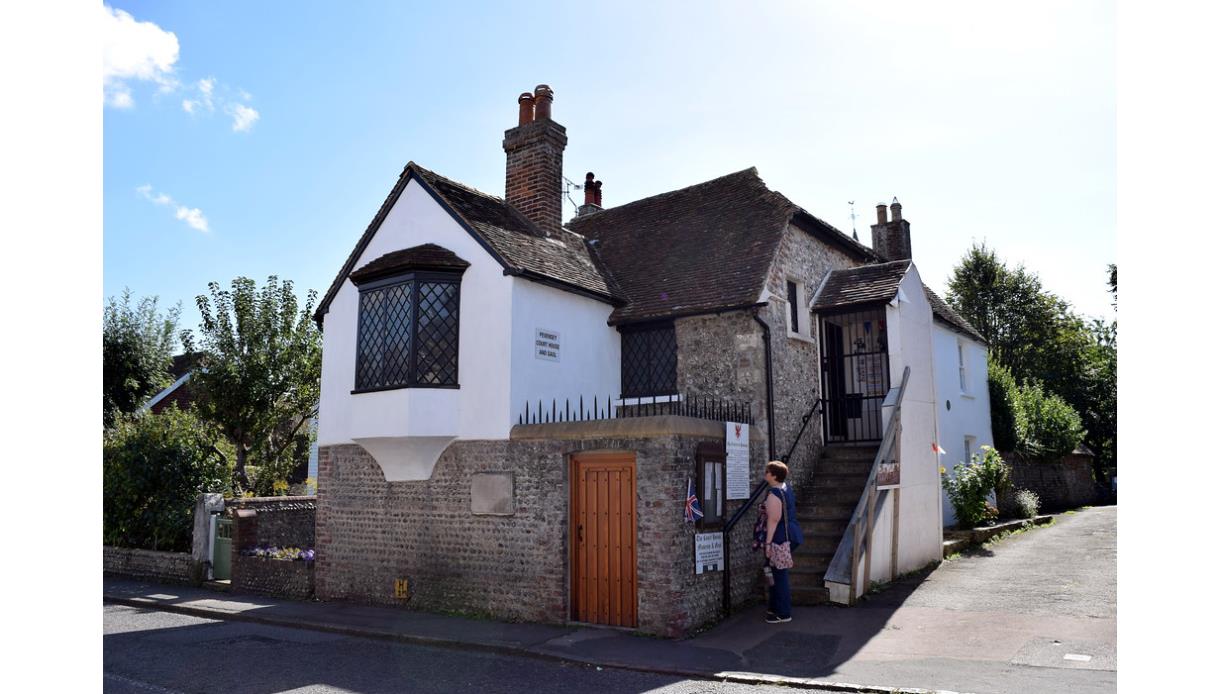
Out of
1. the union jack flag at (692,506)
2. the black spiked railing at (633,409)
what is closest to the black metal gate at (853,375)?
the black spiked railing at (633,409)

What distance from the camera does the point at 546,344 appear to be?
38.7 ft

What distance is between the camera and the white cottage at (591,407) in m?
9.95

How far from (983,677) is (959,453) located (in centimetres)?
1294

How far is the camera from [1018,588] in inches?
432

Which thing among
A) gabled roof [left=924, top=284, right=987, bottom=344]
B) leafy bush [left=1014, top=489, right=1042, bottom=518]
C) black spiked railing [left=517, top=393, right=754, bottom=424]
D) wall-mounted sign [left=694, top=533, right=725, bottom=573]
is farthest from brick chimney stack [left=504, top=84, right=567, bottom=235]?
leafy bush [left=1014, top=489, right=1042, bottom=518]

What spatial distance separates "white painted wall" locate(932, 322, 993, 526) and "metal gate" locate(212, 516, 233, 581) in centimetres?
1437

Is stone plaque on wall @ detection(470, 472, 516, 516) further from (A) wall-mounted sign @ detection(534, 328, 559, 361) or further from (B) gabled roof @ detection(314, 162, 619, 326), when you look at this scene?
(B) gabled roof @ detection(314, 162, 619, 326)

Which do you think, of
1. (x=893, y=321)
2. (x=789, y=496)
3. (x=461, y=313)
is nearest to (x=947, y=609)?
(x=789, y=496)

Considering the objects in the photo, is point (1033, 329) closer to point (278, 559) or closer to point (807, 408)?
point (807, 408)

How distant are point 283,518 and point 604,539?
8.36 meters

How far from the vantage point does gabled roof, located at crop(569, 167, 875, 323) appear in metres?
12.9

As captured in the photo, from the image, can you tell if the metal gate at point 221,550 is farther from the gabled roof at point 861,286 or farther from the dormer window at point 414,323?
the gabled roof at point 861,286

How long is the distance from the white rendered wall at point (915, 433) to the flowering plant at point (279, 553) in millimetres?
9600

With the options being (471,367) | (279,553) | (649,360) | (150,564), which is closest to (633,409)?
(649,360)
